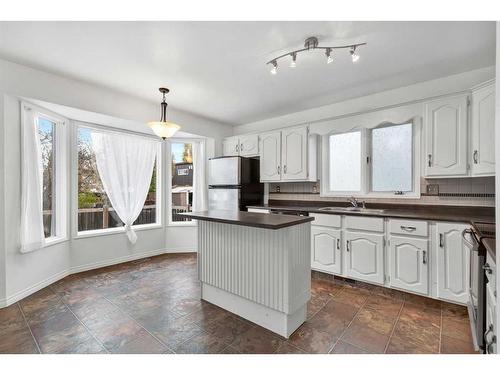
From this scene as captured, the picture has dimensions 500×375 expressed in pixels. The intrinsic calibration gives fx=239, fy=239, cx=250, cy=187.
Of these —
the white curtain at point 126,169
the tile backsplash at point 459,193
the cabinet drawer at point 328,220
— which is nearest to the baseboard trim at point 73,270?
the white curtain at point 126,169

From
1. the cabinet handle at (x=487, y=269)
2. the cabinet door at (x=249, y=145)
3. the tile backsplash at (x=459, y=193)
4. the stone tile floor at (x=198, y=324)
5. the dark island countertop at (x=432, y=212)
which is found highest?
the cabinet door at (x=249, y=145)

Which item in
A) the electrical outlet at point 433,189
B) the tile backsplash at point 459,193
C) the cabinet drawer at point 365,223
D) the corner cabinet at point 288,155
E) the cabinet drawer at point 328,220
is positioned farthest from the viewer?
the corner cabinet at point 288,155

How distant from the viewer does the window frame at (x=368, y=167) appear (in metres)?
2.86

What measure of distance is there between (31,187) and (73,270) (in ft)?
4.41

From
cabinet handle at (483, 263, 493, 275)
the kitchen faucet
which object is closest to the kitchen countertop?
cabinet handle at (483, 263, 493, 275)

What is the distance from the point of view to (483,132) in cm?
223

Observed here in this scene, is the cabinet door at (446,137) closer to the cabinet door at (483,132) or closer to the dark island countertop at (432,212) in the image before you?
the cabinet door at (483,132)

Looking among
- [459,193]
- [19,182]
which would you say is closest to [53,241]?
[19,182]

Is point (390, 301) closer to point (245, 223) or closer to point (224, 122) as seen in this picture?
point (245, 223)

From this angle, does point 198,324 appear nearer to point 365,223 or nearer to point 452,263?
point 365,223

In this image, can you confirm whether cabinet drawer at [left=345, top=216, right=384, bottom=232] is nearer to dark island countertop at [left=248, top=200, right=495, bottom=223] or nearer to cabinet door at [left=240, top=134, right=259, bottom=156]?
dark island countertop at [left=248, top=200, right=495, bottom=223]

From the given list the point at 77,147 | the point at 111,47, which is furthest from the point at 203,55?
the point at 77,147

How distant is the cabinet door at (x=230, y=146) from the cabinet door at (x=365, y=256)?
2.42 m

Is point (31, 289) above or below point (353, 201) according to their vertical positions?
below
